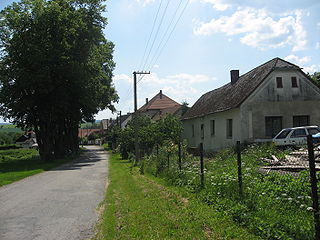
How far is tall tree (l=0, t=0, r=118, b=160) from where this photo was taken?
99.7 feet

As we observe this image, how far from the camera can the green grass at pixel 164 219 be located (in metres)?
6.32

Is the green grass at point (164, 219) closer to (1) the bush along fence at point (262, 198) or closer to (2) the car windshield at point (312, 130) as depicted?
(1) the bush along fence at point (262, 198)

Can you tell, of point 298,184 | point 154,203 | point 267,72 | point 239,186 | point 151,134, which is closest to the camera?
point 298,184

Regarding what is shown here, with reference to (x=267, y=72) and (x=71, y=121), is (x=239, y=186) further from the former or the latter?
(x=71, y=121)

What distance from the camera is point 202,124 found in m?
34.6

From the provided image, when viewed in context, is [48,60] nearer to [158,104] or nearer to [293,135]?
[293,135]

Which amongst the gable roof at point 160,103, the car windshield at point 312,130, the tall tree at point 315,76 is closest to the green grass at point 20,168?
the car windshield at point 312,130

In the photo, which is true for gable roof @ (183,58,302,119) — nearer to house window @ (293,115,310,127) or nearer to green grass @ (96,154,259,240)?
house window @ (293,115,310,127)

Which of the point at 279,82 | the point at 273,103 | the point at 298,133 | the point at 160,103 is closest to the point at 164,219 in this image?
the point at 298,133

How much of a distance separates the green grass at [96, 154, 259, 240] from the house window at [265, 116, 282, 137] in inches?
641

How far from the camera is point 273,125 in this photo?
83.7ft

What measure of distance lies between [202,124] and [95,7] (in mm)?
15462

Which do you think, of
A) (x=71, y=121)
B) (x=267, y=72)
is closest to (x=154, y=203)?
(x=267, y=72)

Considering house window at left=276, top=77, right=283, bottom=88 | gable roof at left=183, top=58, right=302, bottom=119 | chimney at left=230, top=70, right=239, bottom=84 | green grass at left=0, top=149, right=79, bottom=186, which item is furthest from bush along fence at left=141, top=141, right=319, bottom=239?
chimney at left=230, top=70, right=239, bottom=84
